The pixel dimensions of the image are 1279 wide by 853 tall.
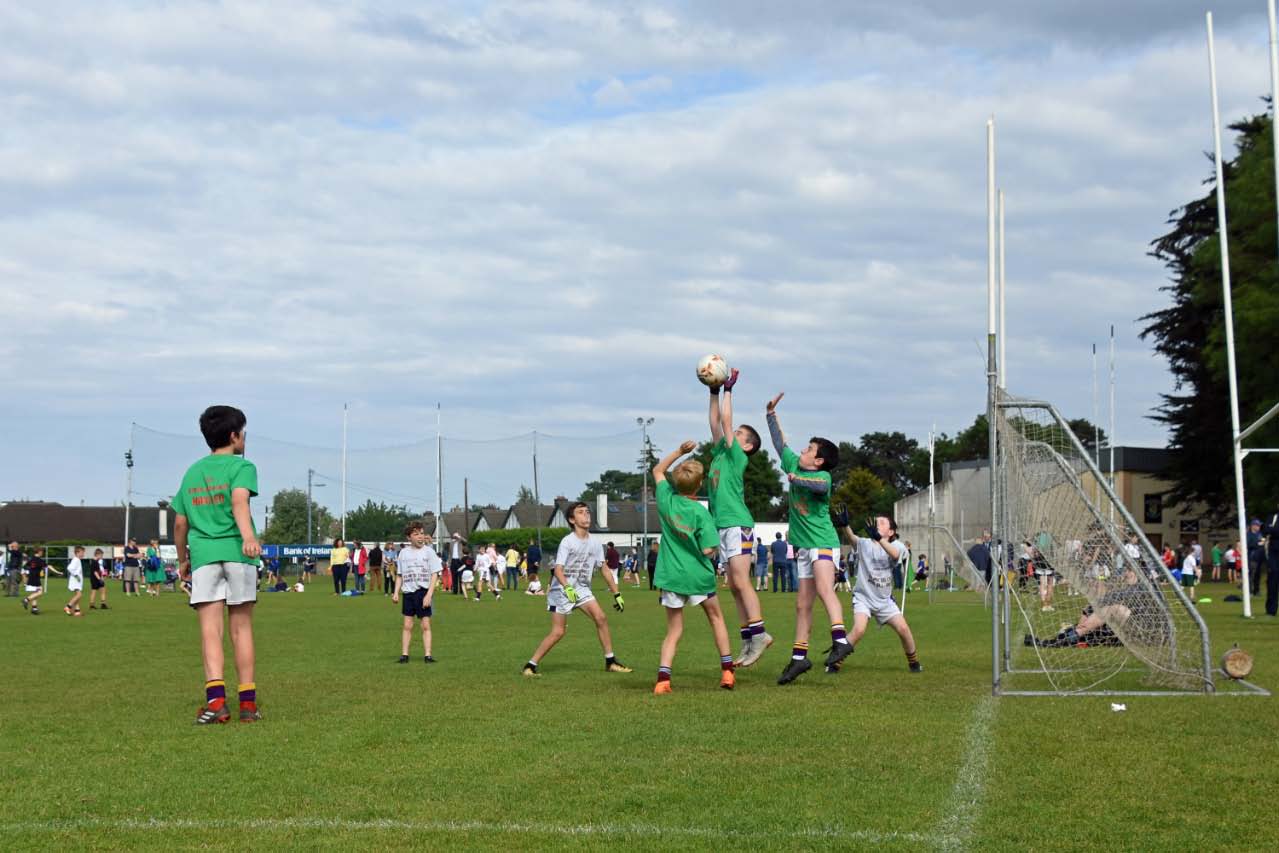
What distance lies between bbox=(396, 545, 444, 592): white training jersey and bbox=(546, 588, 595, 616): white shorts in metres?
2.26

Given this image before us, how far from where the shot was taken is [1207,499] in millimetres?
60750

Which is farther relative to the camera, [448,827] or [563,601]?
[563,601]

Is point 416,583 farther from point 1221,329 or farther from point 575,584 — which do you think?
point 1221,329

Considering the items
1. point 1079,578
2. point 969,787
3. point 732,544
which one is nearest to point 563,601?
point 732,544

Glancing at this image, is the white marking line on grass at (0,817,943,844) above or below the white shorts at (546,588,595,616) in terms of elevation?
below

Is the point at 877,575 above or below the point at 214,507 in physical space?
below

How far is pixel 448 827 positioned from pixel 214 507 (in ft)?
13.6

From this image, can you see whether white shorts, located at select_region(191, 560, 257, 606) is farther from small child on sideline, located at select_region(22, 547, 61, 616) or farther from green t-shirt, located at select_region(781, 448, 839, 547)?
small child on sideline, located at select_region(22, 547, 61, 616)

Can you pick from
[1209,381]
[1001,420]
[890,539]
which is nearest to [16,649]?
[890,539]

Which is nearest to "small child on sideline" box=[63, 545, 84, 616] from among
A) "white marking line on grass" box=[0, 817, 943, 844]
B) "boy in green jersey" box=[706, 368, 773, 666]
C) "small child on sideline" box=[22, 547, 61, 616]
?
"small child on sideline" box=[22, 547, 61, 616]

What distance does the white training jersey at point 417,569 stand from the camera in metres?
16.0

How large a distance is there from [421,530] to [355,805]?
33.6ft

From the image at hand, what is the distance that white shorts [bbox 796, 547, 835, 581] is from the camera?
12.2 meters

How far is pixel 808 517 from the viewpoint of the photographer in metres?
12.3
